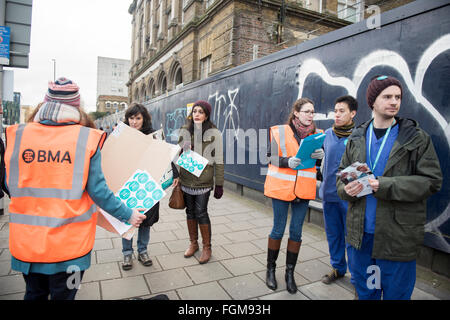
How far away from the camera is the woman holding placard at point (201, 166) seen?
3311 mm

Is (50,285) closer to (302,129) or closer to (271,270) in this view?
(271,270)

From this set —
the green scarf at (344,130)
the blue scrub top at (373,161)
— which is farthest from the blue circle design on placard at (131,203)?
the green scarf at (344,130)

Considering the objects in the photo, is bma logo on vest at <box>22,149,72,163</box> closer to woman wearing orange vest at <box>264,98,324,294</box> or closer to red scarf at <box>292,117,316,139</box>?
woman wearing orange vest at <box>264,98,324,294</box>

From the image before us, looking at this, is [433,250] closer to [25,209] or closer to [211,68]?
[25,209]

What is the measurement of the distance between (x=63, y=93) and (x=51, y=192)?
59 cm

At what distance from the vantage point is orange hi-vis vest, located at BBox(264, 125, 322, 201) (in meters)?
2.69

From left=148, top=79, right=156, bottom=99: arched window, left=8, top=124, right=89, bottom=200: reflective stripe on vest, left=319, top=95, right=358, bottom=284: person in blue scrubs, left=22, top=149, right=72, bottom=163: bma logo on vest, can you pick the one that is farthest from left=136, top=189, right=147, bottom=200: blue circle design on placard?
left=148, top=79, right=156, bottom=99: arched window

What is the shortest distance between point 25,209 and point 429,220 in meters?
3.66

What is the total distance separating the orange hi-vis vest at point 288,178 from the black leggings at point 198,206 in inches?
34.6

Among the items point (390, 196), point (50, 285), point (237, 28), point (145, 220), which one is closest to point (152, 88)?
point (237, 28)

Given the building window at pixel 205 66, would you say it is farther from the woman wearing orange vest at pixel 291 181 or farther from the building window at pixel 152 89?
the woman wearing orange vest at pixel 291 181

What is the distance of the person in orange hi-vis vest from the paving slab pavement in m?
1.23

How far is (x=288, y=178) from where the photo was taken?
2.72 metres

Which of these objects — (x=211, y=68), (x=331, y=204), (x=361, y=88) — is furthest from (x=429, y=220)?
(x=211, y=68)
